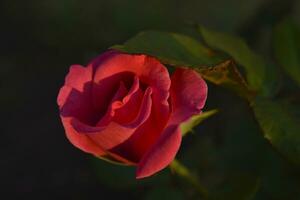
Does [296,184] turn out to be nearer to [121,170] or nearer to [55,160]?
[121,170]

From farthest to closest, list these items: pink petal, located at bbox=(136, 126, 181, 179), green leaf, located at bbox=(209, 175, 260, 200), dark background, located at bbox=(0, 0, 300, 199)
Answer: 1. dark background, located at bbox=(0, 0, 300, 199)
2. green leaf, located at bbox=(209, 175, 260, 200)
3. pink petal, located at bbox=(136, 126, 181, 179)

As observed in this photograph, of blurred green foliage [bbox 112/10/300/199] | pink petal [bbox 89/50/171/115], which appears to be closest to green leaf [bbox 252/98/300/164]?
blurred green foliage [bbox 112/10/300/199]

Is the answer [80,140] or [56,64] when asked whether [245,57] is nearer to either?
[80,140]

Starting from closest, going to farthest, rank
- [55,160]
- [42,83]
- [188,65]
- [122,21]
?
[188,65], [122,21], [55,160], [42,83]

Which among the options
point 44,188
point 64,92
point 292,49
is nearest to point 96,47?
point 44,188

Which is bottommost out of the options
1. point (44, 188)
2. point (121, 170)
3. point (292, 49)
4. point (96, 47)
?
point (44, 188)

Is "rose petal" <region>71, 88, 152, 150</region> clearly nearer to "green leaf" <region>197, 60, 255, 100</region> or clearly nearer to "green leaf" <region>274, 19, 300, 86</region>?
"green leaf" <region>197, 60, 255, 100</region>

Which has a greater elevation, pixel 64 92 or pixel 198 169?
pixel 64 92

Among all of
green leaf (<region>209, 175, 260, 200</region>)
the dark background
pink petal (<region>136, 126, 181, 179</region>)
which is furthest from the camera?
the dark background
